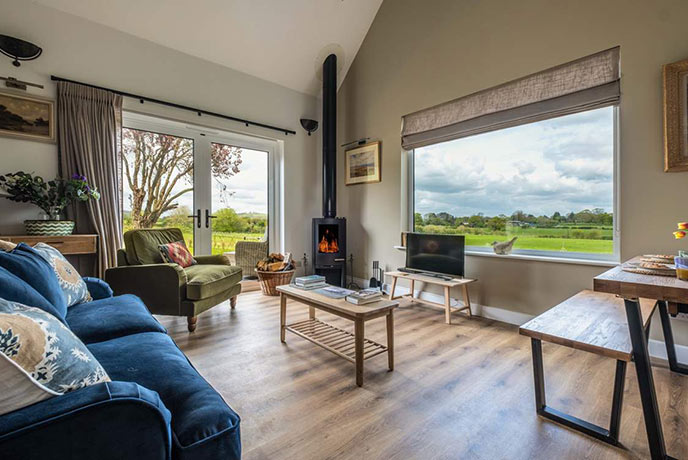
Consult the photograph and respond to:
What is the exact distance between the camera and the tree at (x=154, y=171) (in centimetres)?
368

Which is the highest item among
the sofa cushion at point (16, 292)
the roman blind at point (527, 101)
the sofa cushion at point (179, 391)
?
the roman blind at point (527, 101)

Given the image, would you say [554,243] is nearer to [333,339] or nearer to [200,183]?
[333,339]

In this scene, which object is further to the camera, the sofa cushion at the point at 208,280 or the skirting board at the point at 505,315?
the sofa cushion at the point at 208,280

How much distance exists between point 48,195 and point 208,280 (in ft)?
5.31

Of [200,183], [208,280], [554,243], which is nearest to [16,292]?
[208,280]

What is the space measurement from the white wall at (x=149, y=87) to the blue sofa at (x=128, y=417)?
2.52 metres

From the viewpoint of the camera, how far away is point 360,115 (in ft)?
15.0

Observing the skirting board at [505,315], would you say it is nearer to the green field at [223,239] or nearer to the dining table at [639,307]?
the dining table at [639,307]

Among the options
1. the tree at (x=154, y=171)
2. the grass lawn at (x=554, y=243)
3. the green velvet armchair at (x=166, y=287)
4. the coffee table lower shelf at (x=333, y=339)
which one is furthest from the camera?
the tree at (x=154, y=171)

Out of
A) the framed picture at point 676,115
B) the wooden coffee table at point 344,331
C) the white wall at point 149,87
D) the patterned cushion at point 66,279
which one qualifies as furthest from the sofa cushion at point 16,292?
the framed picture at point 676,115

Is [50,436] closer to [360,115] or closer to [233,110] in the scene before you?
[233,110]

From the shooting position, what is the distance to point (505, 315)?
3090 millimetres

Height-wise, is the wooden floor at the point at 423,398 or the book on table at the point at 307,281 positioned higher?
the book on table at the point at 307,281

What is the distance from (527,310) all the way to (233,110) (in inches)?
159
